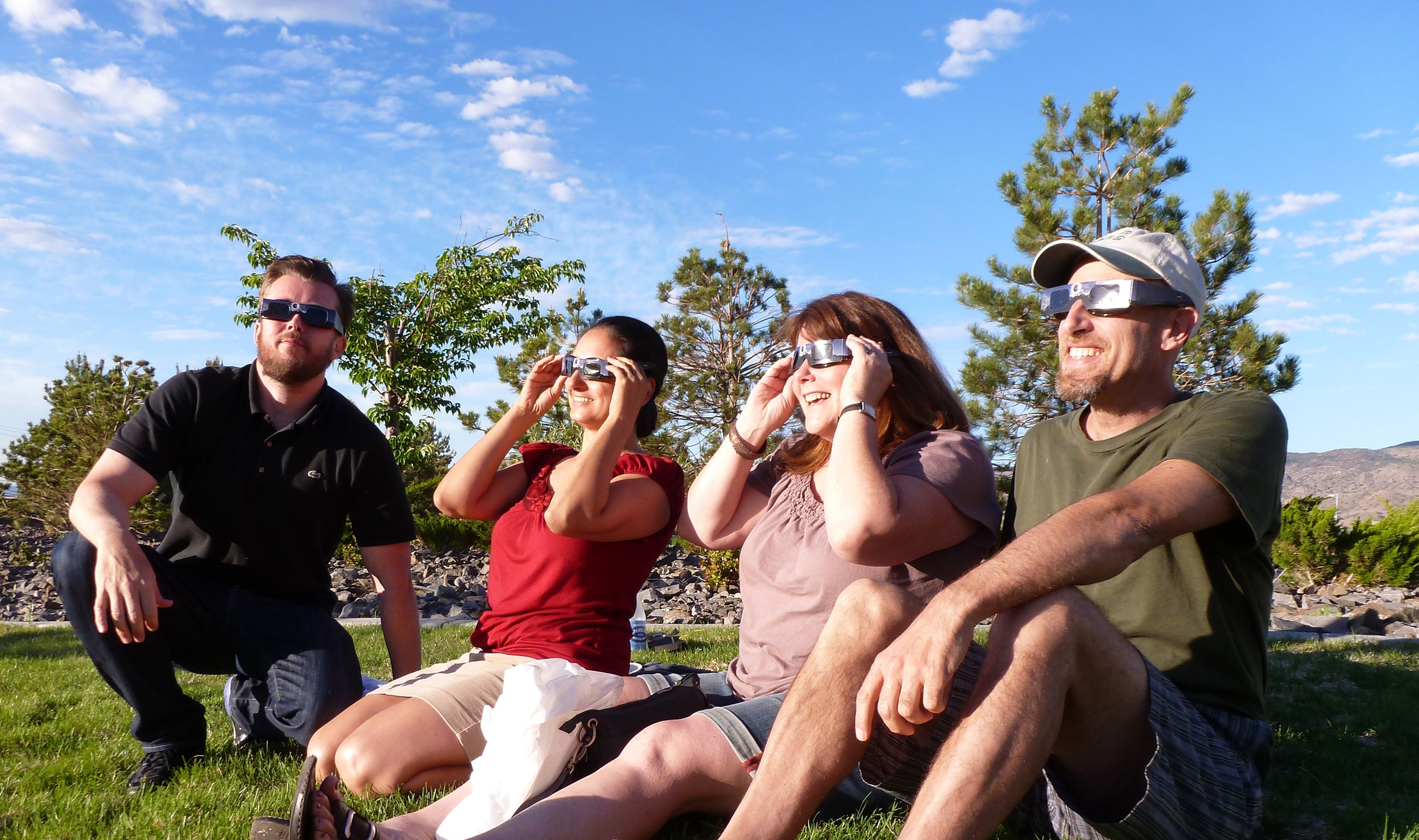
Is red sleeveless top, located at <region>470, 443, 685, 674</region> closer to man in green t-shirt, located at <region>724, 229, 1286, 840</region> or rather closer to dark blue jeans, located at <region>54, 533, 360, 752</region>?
dark blue jeans, located at <region>54, 533, 360, 752</region>

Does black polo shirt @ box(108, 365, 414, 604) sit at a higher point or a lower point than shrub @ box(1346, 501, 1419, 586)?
higher

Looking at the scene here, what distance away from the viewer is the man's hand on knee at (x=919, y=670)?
176cm

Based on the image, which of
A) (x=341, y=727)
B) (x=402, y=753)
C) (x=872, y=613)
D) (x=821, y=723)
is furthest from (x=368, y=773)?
(x=872, y=613)

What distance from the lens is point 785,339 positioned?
3266mm

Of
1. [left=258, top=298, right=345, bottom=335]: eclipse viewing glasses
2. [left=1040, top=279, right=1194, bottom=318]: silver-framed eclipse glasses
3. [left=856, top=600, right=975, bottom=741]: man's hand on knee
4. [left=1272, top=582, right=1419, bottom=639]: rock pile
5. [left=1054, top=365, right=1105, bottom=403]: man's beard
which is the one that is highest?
[left=258, top=298, right=345, bottom=335]: eclipse viewing glasses

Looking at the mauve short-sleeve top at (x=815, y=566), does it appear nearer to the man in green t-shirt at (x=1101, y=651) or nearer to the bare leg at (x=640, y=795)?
the man in green t-shirt at (x=1101, y=651)

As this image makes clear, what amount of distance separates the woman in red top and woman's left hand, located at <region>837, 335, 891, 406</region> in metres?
0.87

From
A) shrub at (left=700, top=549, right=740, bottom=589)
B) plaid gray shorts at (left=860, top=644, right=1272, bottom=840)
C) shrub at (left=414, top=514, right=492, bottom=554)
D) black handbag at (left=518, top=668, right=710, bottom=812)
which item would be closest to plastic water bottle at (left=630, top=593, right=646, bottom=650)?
black handbag at (left=518, top=668, right=710, bottom=812)

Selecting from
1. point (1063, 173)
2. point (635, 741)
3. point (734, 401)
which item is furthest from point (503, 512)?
point (734, 401)

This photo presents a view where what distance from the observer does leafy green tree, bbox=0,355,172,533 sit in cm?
1270

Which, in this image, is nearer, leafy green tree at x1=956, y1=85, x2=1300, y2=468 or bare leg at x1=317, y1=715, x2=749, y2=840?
bare leg at x1=317, y1=715, x2=749, y2=840

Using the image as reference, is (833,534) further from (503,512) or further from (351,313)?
(351,313)

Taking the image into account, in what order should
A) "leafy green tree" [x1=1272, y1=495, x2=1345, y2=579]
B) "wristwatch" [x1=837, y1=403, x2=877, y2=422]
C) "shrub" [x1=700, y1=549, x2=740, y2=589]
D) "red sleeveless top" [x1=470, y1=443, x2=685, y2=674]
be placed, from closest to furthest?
"wristwatch" [x1=837, y1=403, x2=877, y2=422] < "red sleeveless top" [x1=470, y1=443, x2=685, y2=674] < "shrub" [x1=700, y1=549, x2=740, y2=589] < "leafy green tree" [x1=1272, y1=495, x2=1345, y2=579]

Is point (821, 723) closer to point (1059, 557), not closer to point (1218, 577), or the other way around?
point (1059, 557)
